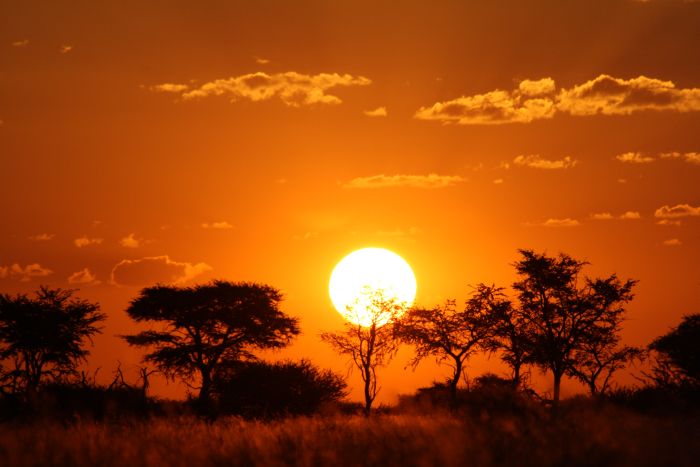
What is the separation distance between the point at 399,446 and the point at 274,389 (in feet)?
Answer: 109

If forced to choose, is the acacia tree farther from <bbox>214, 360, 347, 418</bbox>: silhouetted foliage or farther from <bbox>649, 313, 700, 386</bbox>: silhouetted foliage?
<bbox>649, 313, 700, 386</bbox>: silhouetted foliage

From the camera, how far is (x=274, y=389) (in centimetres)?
4756

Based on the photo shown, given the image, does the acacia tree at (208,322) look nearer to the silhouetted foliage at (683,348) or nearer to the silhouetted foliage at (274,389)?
the silhouetted foliage at (274,389)

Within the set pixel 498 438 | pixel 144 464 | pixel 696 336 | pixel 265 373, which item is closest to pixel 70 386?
pixel 265 373

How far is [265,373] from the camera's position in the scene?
160 feet

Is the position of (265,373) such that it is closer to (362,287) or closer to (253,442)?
(362,287)

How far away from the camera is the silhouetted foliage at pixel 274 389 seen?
1838 inches

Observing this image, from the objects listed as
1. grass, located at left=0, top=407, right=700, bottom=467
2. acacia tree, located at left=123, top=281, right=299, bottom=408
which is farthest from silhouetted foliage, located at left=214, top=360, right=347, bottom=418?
grass, located at left=0, top=407, right=700, bottom=467

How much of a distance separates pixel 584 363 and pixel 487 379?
1158 cm

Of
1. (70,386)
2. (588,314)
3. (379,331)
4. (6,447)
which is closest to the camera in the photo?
(6,447)

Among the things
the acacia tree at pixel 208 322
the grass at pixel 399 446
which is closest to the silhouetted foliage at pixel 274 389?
the acacia tree at pixel 208 322

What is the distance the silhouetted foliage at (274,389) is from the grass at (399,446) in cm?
2770

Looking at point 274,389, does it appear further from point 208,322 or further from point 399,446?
point 399,446

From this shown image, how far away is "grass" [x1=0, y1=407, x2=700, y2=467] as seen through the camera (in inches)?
529
